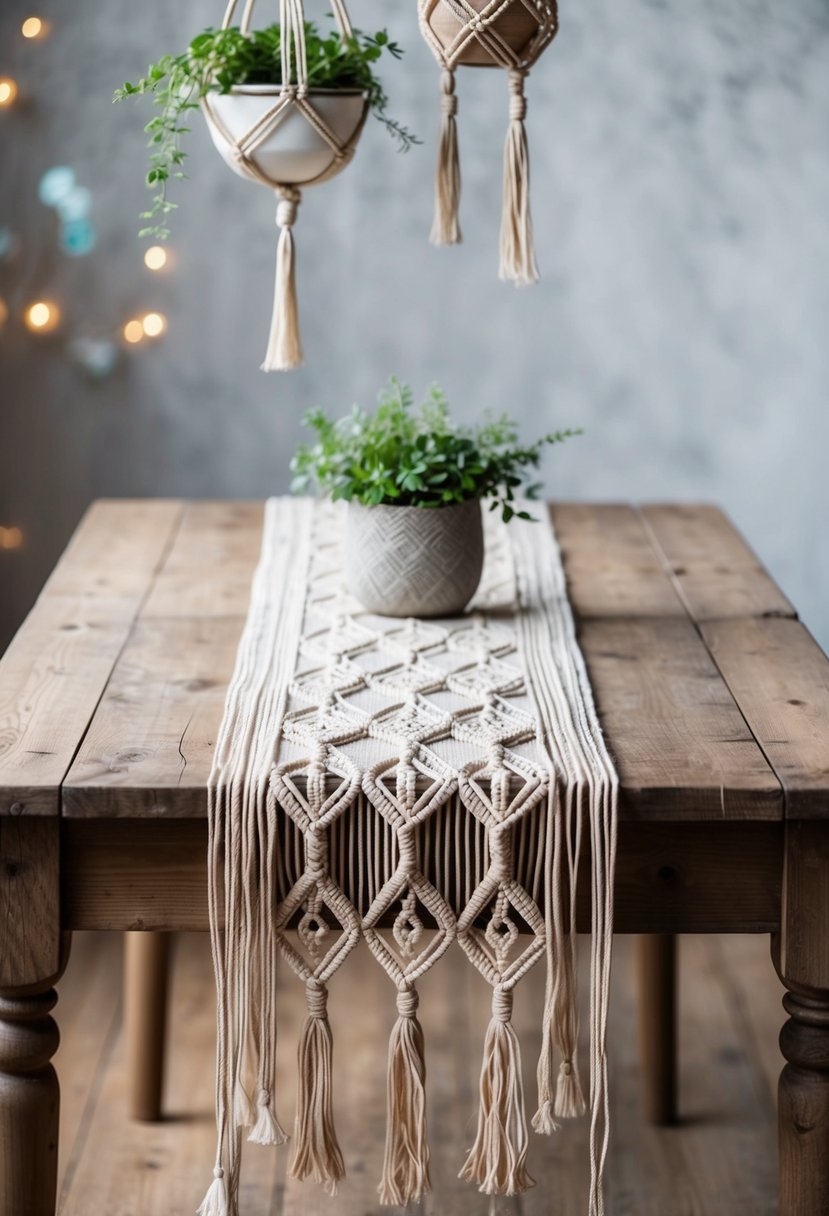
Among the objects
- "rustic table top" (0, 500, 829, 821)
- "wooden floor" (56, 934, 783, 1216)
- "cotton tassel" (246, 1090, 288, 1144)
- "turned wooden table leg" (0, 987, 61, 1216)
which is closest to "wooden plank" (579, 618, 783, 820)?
"rustic table top" (0, 500, 829, 821)

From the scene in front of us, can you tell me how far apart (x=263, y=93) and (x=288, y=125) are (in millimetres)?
37

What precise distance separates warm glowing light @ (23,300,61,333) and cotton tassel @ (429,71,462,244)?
1.07 m

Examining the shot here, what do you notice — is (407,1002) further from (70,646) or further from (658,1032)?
(658,1032)

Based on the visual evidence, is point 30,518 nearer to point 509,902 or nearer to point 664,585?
point 664,585

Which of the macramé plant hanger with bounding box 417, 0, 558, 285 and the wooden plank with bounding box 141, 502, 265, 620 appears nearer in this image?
the macramé plant hanger with bounding box 417, 0, 558, 285

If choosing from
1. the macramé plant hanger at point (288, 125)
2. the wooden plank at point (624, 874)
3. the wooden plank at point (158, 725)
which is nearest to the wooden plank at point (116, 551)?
the wooden plank at point (158, 725)

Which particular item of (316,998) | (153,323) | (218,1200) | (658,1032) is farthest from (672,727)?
(153,323)

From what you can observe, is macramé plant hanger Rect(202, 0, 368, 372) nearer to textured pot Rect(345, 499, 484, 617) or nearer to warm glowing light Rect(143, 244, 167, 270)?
textured pot Rect(345, 499, 484, 617)

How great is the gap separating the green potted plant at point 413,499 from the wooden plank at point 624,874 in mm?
428

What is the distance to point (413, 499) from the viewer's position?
1525mm

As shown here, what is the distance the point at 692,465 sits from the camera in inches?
101

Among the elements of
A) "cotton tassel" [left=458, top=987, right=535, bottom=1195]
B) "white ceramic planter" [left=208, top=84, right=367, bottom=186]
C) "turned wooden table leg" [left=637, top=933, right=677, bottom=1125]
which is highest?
"white ceramic planter" [left=208, top=84, right=367, bottom=186]

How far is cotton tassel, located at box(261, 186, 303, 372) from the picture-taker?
1.51 meters

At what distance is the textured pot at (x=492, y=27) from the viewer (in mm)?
1403
